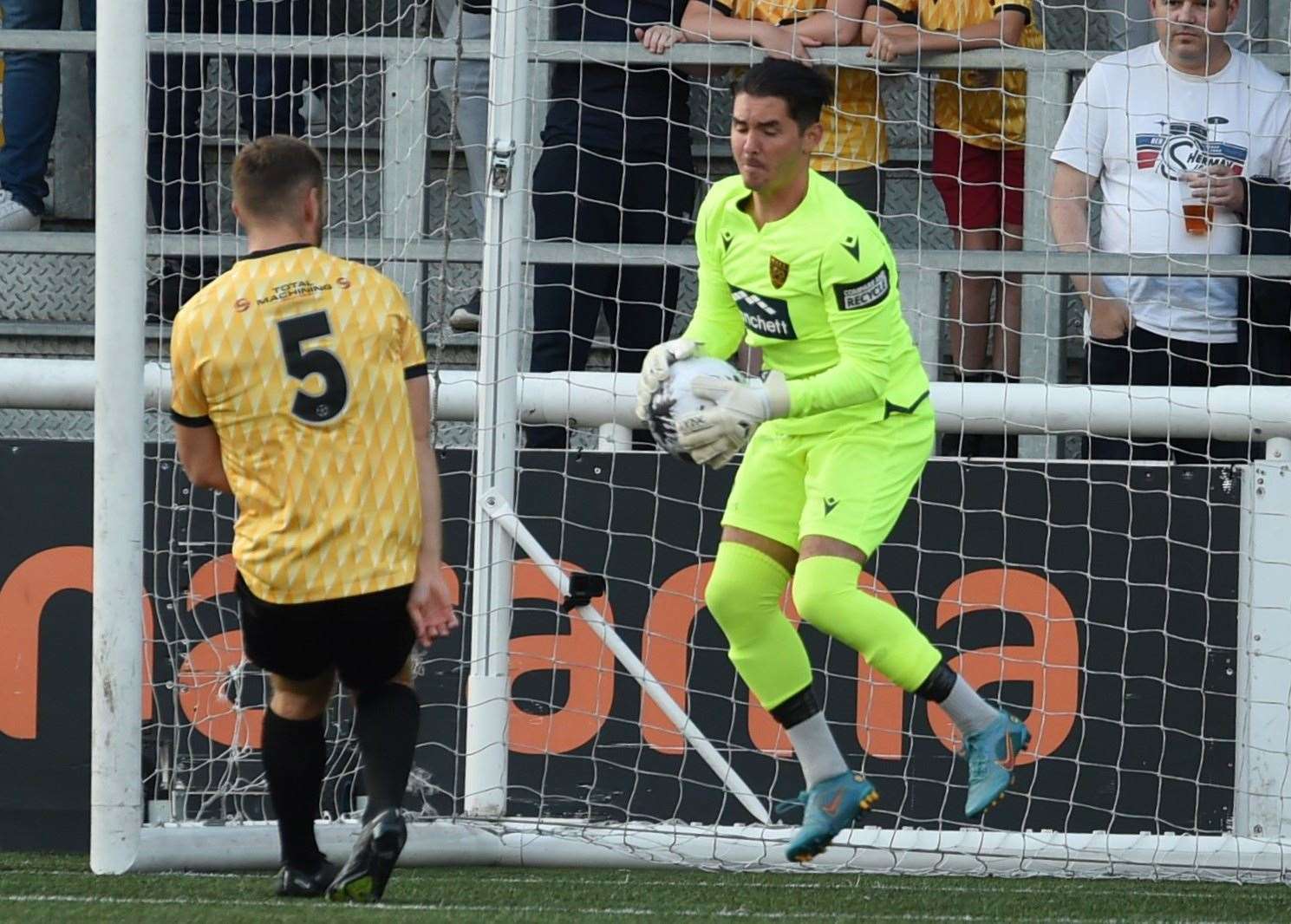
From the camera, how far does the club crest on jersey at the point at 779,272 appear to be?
15.3 ft

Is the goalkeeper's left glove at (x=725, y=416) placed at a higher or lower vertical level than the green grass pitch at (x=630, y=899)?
higher

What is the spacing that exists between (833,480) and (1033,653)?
1.66m

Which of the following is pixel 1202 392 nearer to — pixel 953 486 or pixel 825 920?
pixel 953 486

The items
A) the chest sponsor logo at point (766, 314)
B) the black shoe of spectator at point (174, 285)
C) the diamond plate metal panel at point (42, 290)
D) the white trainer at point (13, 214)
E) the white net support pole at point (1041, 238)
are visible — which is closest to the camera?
the chest sponsor logo at point (766, 314)

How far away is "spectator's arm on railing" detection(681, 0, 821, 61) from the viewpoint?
6199 millimetres

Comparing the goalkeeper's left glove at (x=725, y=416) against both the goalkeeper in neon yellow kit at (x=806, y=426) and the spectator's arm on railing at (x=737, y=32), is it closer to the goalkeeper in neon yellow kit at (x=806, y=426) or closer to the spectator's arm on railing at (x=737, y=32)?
the goalkeeper in neon yellow kit at (x=806, y=426)

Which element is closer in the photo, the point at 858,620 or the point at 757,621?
the point at 858,620

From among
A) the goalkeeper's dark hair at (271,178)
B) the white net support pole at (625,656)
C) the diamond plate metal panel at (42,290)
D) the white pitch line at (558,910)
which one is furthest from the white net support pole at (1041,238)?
the diamond plate metal panel at (42,290)

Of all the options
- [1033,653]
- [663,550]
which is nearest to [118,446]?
[663,550]

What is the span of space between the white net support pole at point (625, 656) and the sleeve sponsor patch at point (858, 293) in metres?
1.33

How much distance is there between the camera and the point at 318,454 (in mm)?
4199

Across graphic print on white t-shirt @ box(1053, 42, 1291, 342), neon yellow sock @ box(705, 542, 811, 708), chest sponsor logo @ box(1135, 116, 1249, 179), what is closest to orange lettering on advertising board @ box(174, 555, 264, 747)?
neon yellow sock @ box(705, 542, 811, 708)

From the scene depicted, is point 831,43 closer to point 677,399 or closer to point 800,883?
point 677,399

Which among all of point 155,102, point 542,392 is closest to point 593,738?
A: point 542,392
